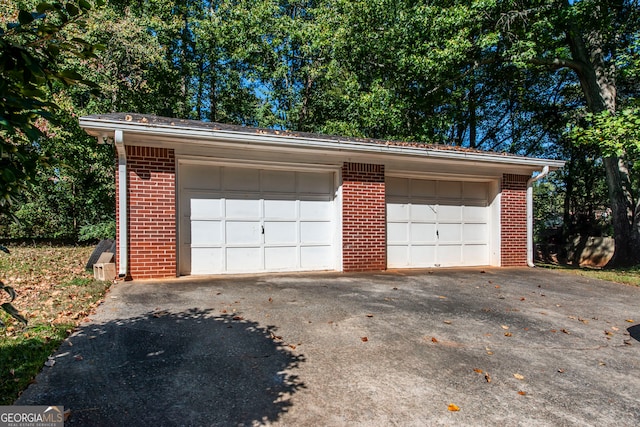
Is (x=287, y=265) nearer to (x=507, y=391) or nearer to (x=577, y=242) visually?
(x=507, y=391)

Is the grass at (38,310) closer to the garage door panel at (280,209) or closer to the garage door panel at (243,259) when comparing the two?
the garage door panel at (243,259)

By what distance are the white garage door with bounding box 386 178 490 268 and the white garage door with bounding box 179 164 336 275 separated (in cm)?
165

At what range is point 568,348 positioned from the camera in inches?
142

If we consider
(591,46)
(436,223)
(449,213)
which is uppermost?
Answer: (591,46)

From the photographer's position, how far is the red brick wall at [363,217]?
7633mm

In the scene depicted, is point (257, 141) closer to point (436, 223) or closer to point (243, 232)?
point (243, 232)

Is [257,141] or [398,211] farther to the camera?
[398,211]

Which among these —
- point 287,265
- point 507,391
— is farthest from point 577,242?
→ point 507,391

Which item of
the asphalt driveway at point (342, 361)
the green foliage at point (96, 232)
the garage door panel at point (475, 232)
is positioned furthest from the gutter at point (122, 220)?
the green foliage at point (96, 232)

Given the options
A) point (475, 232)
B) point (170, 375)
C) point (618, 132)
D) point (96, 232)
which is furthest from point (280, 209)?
point (96, 232)

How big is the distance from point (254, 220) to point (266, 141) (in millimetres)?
1589

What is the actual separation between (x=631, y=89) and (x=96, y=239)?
21.5 m

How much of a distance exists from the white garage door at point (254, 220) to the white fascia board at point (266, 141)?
29.7 inches

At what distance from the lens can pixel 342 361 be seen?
307 cm
